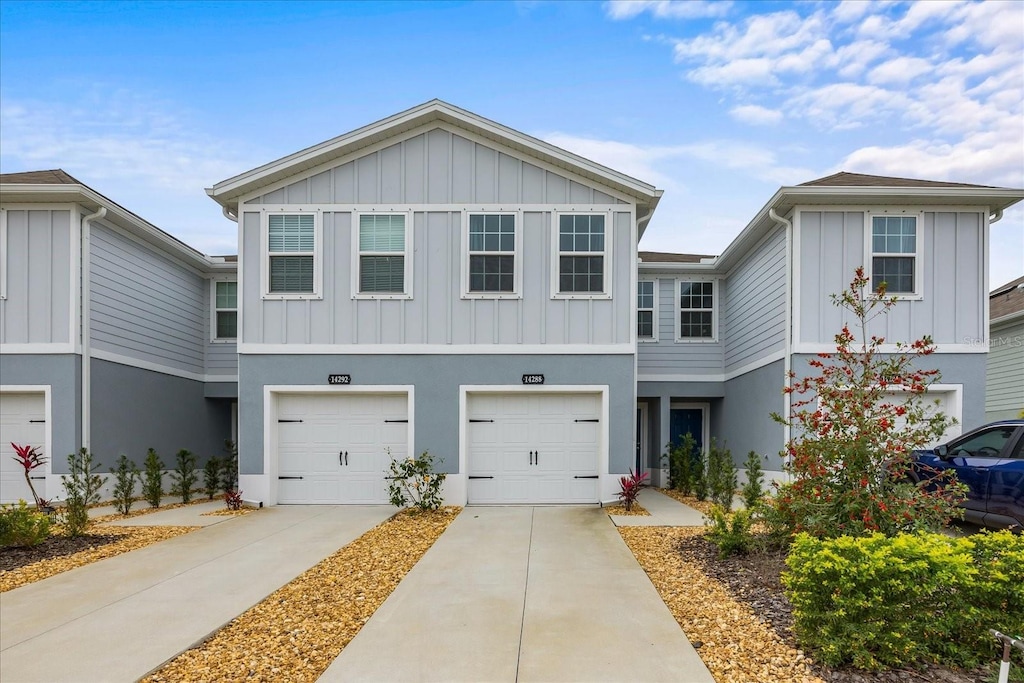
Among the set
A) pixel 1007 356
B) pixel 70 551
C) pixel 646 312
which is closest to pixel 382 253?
pixel 70 551

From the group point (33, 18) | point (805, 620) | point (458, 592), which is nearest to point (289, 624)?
point (458, 592)

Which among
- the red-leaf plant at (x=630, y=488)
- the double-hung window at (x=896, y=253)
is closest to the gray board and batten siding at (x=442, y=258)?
the red-leaf plant at (x=630, y=488)

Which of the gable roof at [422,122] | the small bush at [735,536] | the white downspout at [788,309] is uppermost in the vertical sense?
the gable roof at [422,122]

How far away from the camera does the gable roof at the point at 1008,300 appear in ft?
51.4

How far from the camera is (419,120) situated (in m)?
12.0

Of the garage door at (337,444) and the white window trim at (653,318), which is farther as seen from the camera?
the white window trim at (653,318)

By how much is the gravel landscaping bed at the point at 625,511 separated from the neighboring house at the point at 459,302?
0.33 m

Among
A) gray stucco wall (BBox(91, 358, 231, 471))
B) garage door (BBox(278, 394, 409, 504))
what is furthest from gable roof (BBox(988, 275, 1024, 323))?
gray stucco wall (BBox(91, 358, 231, 471))

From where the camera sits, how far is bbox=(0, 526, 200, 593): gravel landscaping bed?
7.38m

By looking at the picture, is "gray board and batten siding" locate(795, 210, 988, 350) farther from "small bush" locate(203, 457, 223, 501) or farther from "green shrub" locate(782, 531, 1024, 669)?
"small bush" locate(203, 457, 223, 501)

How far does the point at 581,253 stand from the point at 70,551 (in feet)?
28.8

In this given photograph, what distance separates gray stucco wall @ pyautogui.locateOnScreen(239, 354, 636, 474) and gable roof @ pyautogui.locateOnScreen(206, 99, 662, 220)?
3002mm

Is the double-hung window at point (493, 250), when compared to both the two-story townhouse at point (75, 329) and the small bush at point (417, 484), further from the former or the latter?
the two-story townhouse at point (75, 329)

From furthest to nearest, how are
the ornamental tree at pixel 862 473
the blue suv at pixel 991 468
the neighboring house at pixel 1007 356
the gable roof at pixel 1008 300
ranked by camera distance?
the gable roof at pixel 1008 300 → the neighboring house at pixel 1007 356 → the blue suv at pixel 991 468 → the ornamental tree at pixel 862 473
